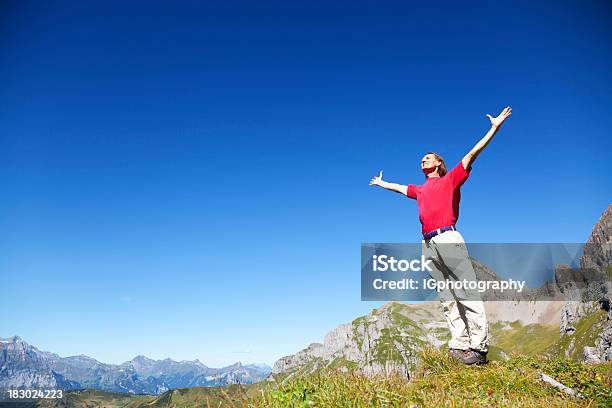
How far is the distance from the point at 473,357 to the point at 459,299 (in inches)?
52.2

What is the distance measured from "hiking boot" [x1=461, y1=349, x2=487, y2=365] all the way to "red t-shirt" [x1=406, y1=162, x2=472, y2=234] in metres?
2.96

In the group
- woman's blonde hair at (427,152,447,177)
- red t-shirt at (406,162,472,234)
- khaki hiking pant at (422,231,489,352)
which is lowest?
khaki hiking pant at (422,231,489,352)

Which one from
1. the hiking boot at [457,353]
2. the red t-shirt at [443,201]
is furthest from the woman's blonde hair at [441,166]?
the hiking boot at [457,353]

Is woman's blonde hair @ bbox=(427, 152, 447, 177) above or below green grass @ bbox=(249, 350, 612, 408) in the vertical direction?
above

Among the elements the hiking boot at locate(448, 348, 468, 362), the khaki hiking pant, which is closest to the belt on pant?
the khaki hiking pant

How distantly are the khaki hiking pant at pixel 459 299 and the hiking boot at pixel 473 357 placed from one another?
11 centimetres

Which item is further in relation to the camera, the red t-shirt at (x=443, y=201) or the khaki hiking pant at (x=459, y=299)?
the red t-shirt at (x=443, y=201)

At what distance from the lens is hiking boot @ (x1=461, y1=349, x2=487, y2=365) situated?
31.4 ft

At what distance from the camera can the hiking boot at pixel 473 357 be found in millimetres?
9570

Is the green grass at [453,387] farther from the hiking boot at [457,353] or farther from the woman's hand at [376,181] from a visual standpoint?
the woman's hand at [376,181]

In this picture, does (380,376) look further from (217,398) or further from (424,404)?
(217,398)

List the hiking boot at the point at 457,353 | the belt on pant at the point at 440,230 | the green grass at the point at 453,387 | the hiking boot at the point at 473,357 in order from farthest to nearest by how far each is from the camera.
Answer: the belt on pant at the point at 440,230, the hiking boot at the point at 457,353, the hiking boot at the point at 473,357, the green grass at the point at 453,387

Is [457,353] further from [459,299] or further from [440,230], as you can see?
[440,230]

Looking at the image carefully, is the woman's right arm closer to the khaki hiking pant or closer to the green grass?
the khaki hiking pant
